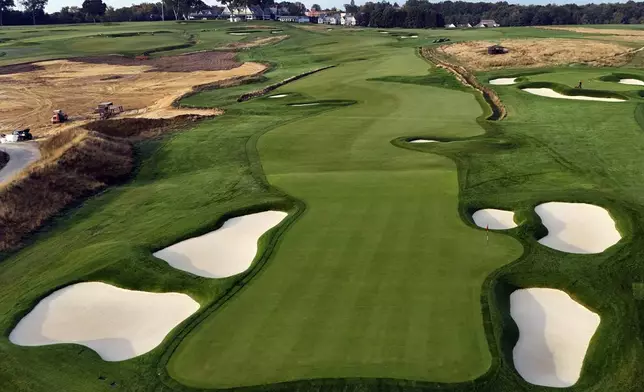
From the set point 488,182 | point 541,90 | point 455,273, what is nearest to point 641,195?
point 488,182

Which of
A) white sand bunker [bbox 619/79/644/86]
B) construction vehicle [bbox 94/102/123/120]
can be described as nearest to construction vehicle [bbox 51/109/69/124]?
construction vehicle [bbox 94/102/123/120]

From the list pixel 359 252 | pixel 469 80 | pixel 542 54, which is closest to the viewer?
pixel 359 252

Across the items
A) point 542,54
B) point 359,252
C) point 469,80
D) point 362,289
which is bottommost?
point 362,289

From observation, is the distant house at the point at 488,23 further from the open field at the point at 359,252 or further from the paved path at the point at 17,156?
the paved path at the point at 17,156

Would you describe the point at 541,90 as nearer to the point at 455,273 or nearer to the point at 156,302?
the point at 455,273

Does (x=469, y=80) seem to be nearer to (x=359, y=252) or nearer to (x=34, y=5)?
(x=359, y=252)

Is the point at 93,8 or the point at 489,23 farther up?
the point at 93,8

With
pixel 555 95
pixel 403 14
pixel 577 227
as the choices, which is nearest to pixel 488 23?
pixel 403 14

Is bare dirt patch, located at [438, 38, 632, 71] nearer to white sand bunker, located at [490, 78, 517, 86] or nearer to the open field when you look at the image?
white sand bunker, located at [490, 78, 517, 86]
